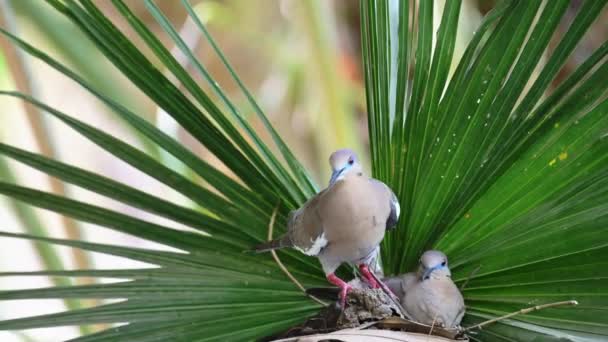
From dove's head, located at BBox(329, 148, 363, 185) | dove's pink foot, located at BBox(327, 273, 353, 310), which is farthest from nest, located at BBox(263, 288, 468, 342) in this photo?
dove's head, located at BBox(329, 148, 363, 185)

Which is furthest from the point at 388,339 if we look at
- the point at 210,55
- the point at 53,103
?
the point at 53,103

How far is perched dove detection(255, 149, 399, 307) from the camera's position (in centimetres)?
77

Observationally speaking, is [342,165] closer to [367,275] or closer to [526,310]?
[367,275]

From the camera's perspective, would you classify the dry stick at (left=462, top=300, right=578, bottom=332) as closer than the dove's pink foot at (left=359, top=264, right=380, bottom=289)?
Yes

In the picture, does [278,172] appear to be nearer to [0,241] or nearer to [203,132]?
[203,132]

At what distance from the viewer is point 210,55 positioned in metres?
2.66

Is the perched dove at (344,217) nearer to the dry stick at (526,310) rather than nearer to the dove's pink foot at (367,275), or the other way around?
the dove's pink foot at (367,275)

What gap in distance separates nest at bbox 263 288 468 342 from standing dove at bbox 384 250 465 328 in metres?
0.03

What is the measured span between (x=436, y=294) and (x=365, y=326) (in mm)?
118

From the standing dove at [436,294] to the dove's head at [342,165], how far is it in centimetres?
13

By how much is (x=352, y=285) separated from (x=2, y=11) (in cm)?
89

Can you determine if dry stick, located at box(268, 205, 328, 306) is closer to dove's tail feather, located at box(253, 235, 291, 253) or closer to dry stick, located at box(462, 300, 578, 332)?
dove's tail feather, located at box(253, 235, 291, 253)

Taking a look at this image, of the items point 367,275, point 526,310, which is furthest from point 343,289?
point 526,310

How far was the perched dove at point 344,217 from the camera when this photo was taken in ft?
2.54
